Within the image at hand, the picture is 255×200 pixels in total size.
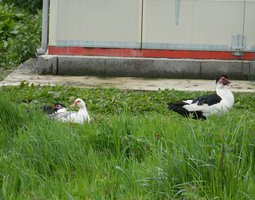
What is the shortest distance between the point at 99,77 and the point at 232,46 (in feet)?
7.20

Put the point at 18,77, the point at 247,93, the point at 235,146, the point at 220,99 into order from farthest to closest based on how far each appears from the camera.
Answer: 1. the point at 18,77
2. the point at 247,93
3. the point at 220,99
4. the point at 235,146

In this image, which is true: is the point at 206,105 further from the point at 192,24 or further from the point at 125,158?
the point at 192,24

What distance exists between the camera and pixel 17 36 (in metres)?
15.5

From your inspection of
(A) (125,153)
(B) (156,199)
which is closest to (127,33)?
(A) (125,153)

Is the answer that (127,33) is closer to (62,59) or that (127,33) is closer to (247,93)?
(62,59)

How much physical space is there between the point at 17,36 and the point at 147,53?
4679mm

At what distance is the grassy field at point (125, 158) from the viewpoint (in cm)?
464

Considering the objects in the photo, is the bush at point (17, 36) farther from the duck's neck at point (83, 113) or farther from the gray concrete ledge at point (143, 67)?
the duck's neck at point (83, 113)

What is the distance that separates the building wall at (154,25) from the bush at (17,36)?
2012 mm

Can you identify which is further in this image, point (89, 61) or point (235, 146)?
point (89, 61)

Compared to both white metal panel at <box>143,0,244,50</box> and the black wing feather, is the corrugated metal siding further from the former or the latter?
the black wing feather

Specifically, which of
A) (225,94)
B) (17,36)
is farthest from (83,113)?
(17,36)

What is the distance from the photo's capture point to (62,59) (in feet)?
38.0

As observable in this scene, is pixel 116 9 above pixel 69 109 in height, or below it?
above
